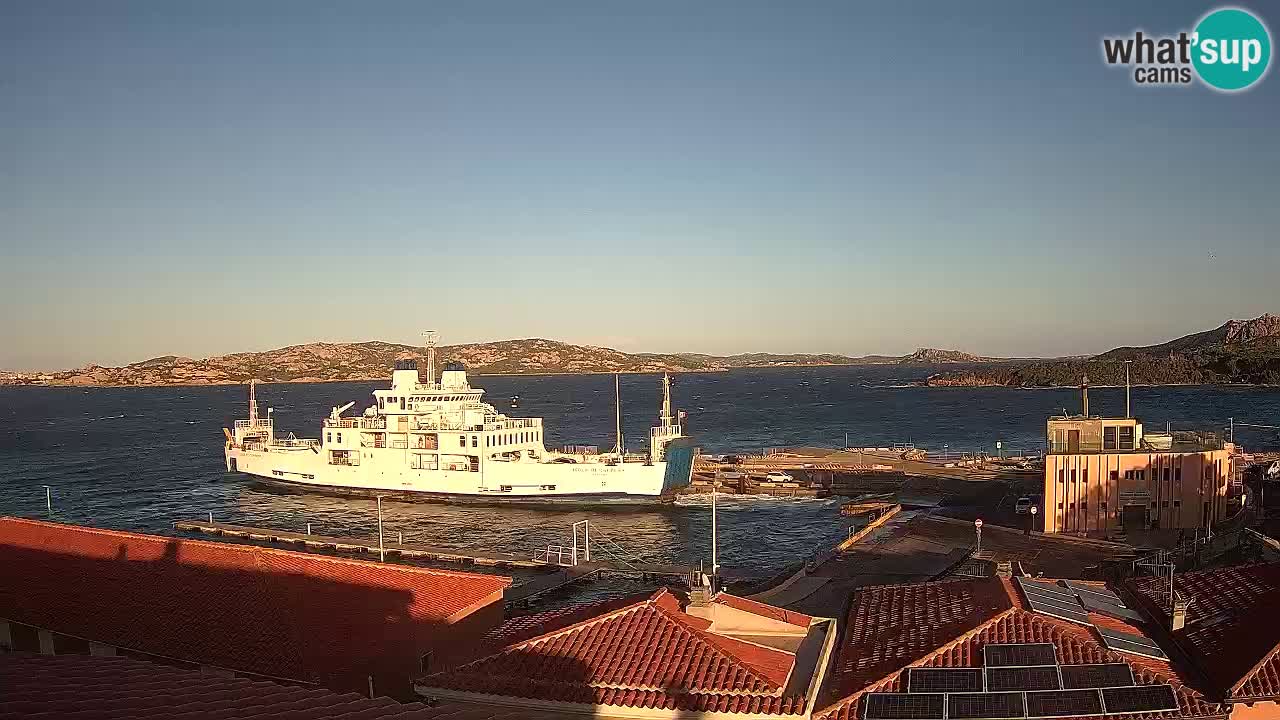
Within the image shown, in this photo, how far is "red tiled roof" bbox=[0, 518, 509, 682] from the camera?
12336mm

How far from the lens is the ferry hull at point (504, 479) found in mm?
46125

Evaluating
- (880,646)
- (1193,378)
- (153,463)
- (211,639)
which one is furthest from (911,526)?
(1193,378)

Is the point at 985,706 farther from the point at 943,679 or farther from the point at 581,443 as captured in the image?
the point at 581,443

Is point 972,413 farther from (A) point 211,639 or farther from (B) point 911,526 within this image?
(A) point 211,639

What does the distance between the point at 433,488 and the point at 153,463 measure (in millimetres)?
31578

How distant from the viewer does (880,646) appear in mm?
10727

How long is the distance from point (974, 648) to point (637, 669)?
11.6 ft

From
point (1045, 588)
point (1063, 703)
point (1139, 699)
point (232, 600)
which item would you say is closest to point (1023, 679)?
point (1063, 703)

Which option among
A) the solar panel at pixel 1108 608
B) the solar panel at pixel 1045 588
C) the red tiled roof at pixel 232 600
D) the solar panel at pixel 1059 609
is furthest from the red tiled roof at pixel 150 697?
the solar panel at pixel 1108 608

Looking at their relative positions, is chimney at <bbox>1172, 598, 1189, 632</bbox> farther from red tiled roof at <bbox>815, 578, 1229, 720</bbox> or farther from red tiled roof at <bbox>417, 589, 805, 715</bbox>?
red tiled roof at <bbox>417, 589, 805, 715</bbox>

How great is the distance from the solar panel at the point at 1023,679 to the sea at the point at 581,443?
19.4 metres

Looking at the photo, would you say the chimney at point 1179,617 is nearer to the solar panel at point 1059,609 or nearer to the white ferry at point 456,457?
the solar panel at point 1059,609

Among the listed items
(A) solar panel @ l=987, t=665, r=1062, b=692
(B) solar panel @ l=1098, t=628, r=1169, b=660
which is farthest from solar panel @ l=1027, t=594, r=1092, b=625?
(A) solar panel @ l=987, t=665, r=1062, b=692

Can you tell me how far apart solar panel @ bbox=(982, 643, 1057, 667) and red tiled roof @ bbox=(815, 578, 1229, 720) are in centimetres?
11
